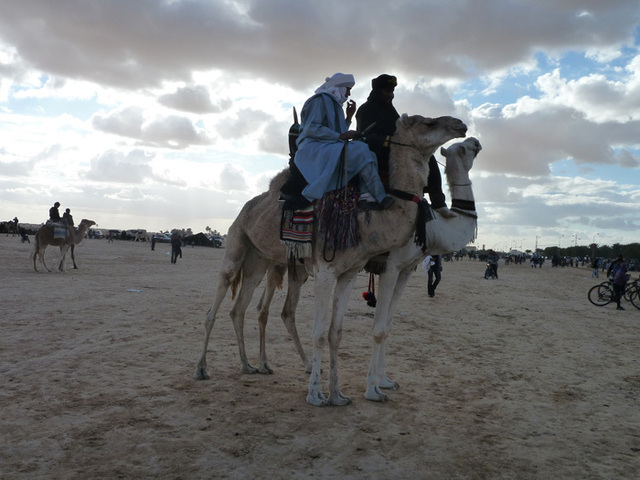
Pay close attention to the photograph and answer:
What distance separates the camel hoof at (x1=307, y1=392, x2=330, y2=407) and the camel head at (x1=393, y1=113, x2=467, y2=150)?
2.83m


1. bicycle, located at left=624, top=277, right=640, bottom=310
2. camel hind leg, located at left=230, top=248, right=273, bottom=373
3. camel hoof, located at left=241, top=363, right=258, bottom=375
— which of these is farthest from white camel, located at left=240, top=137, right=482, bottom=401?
bicycle, located at left=624, top=277, right=640, bottom=310

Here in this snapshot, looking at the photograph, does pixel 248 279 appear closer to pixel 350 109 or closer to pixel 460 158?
pixel 350 109

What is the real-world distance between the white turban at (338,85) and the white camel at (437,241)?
1.30m

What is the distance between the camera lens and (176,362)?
7.32 meters

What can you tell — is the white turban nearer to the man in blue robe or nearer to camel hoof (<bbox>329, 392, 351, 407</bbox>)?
the man in blue robe

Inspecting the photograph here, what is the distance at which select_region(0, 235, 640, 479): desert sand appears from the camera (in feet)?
13.5

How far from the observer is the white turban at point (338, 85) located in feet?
19.5

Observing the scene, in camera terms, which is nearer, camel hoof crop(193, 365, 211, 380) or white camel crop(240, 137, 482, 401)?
white camel crop(240, 137, 482, 401)

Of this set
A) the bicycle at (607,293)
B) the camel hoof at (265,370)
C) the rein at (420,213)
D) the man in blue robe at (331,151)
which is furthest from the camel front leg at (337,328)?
the bicycle at (607,293)

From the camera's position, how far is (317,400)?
5.58m

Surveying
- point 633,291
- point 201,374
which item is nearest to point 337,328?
point 201,374

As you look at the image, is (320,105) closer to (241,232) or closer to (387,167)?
(387,167)

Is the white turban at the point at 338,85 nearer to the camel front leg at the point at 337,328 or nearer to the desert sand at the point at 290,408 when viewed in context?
the camel front leg at the point at 337,328

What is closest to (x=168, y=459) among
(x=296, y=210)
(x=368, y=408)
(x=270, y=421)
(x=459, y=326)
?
(x=270, y=421)
